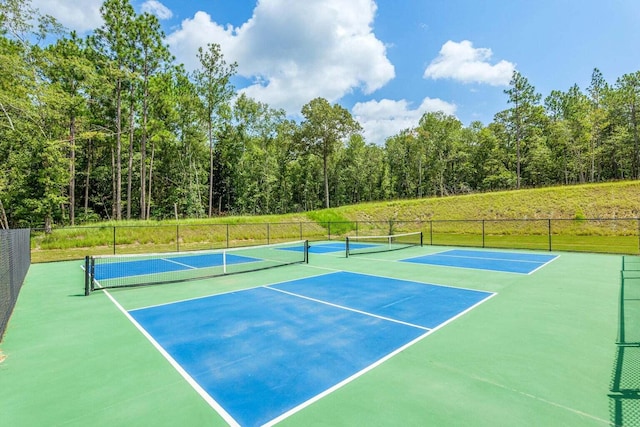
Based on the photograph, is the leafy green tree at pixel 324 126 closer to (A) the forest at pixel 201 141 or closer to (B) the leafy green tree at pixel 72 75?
(A) the forest at pixel 201 141

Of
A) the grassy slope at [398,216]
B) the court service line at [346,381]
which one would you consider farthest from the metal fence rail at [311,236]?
the court service line at [346,381]

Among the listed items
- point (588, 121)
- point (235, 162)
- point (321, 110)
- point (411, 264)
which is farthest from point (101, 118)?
point (588, 121)

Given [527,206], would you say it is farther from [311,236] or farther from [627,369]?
[627,369]

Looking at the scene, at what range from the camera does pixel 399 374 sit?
13.5 feet

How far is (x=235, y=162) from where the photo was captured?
171 ft

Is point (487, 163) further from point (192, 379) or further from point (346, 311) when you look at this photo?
point (192, 379)

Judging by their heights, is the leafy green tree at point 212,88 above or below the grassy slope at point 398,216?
above

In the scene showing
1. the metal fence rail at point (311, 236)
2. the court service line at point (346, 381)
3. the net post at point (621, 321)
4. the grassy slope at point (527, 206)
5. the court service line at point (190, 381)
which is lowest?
the court service line at point (190, 381)

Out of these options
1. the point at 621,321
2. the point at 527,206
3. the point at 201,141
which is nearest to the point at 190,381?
the point at 621,321

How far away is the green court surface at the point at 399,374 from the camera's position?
327 cm

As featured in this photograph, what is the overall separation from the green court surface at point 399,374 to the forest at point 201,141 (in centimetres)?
1211

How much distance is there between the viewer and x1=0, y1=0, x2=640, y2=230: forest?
23094mm

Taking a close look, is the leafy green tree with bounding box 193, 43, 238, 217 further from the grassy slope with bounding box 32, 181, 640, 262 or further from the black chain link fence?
the black chain link fence

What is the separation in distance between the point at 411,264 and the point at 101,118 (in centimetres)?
3375
